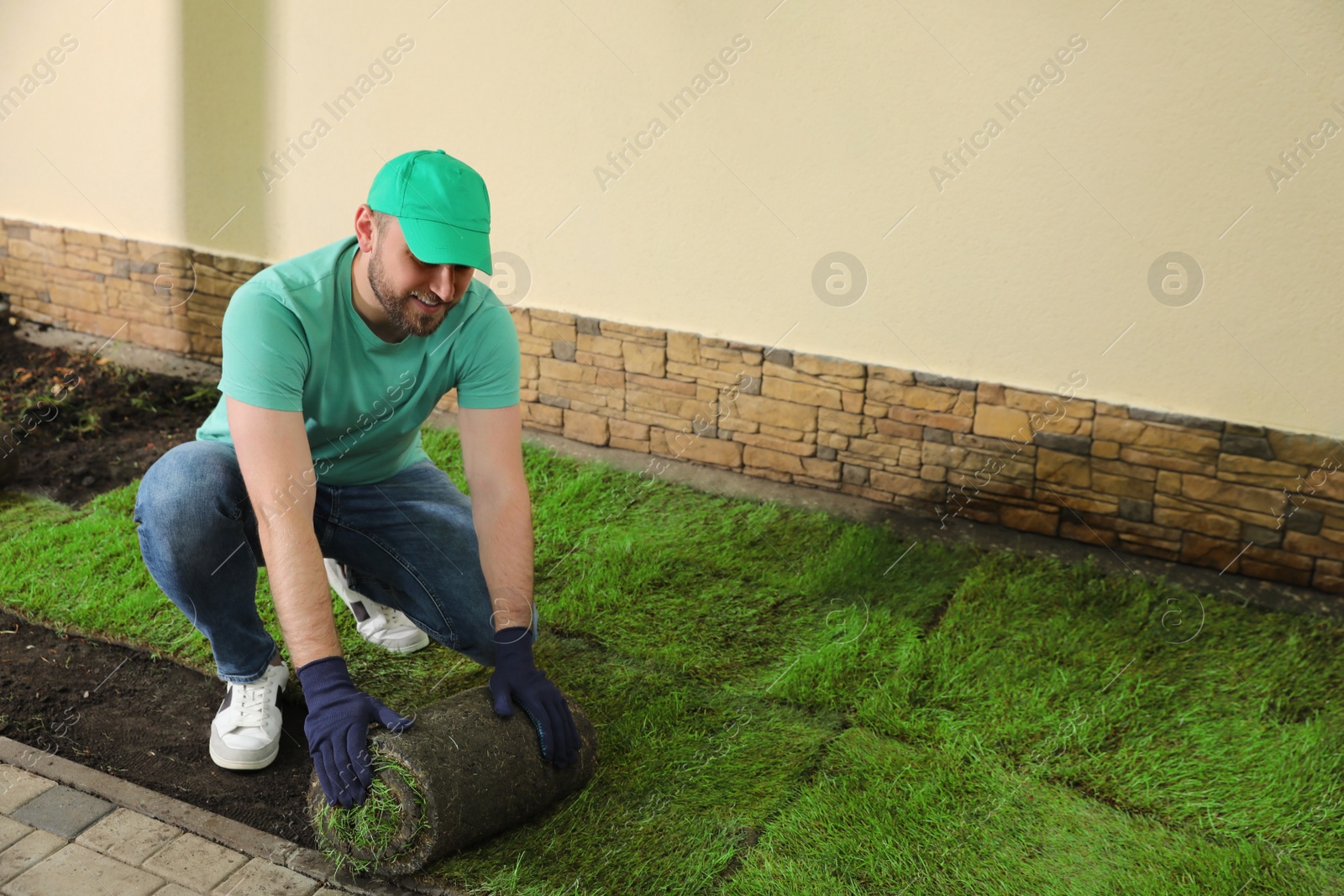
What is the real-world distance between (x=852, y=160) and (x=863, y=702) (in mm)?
2383

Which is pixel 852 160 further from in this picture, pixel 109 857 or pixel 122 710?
pixel 109 857

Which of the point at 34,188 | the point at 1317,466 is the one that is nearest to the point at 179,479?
the point at 1317,466

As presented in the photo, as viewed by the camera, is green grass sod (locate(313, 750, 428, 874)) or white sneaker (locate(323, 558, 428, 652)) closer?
green grass sod (locate(313, 750, 428, 874))

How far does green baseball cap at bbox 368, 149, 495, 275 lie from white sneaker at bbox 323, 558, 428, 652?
158 centimetres

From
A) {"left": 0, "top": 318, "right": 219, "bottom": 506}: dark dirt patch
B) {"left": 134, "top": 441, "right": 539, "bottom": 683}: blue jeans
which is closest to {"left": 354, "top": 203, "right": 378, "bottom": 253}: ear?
{"left": 134, "top": 441, "right": 539, "bottom": 683}: blue jeans

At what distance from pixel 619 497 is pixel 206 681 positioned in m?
2.07

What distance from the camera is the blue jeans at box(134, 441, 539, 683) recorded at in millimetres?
3326

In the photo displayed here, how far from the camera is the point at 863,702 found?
3.86 m

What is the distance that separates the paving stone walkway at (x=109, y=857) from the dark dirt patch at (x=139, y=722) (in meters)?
0.16

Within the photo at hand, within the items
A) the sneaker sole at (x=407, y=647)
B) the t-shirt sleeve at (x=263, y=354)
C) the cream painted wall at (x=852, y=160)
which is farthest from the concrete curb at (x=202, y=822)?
the cream painted wall at (x=852, y=160)

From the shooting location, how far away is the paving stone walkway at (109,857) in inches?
116

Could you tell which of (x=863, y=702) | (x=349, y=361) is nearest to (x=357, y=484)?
(x=349, y=361)

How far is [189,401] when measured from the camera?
249 inches

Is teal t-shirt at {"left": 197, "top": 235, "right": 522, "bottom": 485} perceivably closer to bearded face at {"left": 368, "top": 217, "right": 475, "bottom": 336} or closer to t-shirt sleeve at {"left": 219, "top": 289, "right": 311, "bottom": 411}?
t-shirt sleeve at {"left": 219, "top": 289, "right": 311, "bottom": 411}
